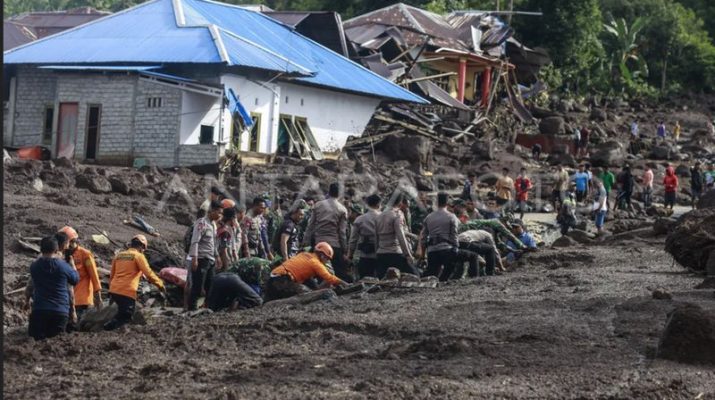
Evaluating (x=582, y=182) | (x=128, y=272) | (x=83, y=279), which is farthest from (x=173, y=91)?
→ (x=128, y=272)

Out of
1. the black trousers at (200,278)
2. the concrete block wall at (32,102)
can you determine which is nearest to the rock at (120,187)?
the concrete block wall at (32,102)

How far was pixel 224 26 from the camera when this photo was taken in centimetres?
3672

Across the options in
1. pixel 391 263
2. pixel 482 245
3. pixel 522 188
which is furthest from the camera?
pixel 522 188

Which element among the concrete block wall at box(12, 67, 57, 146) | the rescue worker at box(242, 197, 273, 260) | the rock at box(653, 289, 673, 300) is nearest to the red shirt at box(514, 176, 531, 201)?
the rescue worker at box(242, 197, 273, 260)

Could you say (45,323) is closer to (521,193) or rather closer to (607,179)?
(521,193)

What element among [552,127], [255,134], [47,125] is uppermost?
[552,127]

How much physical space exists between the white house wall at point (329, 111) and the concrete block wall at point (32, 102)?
649 centimetres

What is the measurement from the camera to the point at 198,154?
1248 inches

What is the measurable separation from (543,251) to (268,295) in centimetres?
760

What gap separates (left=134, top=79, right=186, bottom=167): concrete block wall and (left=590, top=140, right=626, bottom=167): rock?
1719 centimetres

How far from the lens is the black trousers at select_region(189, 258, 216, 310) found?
15.7 meters

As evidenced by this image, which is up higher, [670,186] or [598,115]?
[598,115]

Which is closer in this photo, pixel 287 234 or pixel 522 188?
pixel 287 234

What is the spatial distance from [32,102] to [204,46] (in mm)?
5460
